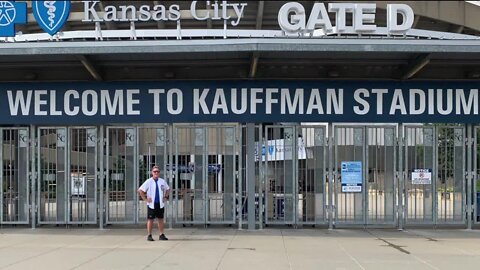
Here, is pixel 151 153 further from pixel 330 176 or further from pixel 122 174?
pixel 330 176

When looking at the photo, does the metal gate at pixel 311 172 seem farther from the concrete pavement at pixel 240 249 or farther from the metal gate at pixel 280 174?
the concrete pavement at pixel 240 249

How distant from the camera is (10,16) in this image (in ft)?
45.6

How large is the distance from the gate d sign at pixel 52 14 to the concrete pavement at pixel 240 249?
16.7 feet

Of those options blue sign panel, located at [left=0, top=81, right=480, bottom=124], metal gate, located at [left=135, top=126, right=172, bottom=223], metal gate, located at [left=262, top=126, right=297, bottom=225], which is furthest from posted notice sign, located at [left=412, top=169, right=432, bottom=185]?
metal gate, located at [left=135, top=126, right=172, bottom=223]

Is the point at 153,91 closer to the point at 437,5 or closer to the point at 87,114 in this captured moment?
the point at 87,114

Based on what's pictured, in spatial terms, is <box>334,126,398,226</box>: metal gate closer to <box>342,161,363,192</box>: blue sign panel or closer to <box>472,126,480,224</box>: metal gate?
<box>342,161,363,192</box>: blue sign panel

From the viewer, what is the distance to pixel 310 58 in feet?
46.8

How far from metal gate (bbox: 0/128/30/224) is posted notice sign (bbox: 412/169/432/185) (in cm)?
1054

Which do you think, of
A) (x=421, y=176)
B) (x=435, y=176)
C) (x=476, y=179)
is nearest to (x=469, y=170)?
(x=476, y=179)

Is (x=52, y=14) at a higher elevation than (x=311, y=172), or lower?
higher

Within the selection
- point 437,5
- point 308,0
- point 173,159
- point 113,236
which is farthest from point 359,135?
point 437,5

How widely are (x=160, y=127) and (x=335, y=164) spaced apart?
4782 mm

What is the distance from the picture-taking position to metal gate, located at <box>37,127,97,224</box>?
51.4 ft

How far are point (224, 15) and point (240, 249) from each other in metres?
5.64
